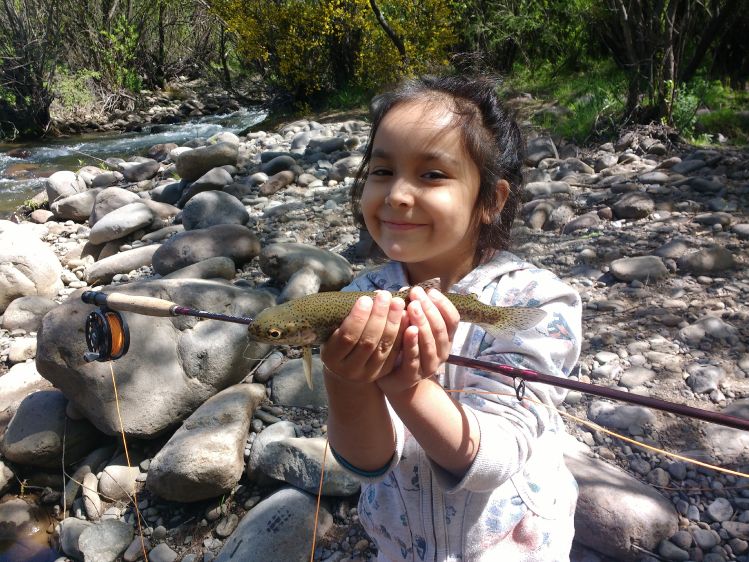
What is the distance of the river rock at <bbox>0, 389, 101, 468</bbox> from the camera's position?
3510 mm

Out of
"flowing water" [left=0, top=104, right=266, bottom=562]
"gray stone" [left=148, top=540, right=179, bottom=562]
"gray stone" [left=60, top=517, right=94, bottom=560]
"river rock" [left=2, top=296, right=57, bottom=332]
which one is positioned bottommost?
"flowing water" [left=0, top=104, right=266, bottom=562]

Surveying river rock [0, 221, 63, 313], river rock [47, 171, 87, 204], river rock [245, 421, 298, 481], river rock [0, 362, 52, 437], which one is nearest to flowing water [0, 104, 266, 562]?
river rock [47, 171, 87, 204]

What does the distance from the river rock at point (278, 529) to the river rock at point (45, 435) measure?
1.50m

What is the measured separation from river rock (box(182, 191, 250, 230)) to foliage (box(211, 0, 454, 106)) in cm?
825

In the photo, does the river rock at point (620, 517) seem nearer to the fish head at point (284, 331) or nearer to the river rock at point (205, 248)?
the fish head at point (284, 331)

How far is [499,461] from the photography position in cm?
138

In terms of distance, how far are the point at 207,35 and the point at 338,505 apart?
1235 inches

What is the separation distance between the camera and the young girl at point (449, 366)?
1344 mm

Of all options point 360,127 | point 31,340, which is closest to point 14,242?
point 31,340

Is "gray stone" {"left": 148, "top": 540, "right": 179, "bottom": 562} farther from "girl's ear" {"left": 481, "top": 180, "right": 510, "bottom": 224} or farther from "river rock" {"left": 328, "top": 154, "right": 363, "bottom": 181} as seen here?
"river rock" {"left": 328, "top": 154, "right": 363, "bottom": 181}

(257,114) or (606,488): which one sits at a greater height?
(606,488)

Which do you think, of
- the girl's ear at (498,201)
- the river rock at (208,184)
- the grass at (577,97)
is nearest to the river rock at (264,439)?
the girl's ear at (498,201)

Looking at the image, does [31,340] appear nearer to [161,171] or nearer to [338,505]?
[338,505]

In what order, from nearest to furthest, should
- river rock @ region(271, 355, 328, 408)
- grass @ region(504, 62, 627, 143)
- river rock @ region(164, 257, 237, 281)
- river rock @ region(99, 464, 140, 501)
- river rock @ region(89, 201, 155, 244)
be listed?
river rock @ region(99, 464, 140, 501), river rock @ region(271, 355, 328, 408), river rock @ region(164, 257, 237, 281), river rock @ region(89, 201, 155, 244), grass @ region(504, 62, 627, 143)
